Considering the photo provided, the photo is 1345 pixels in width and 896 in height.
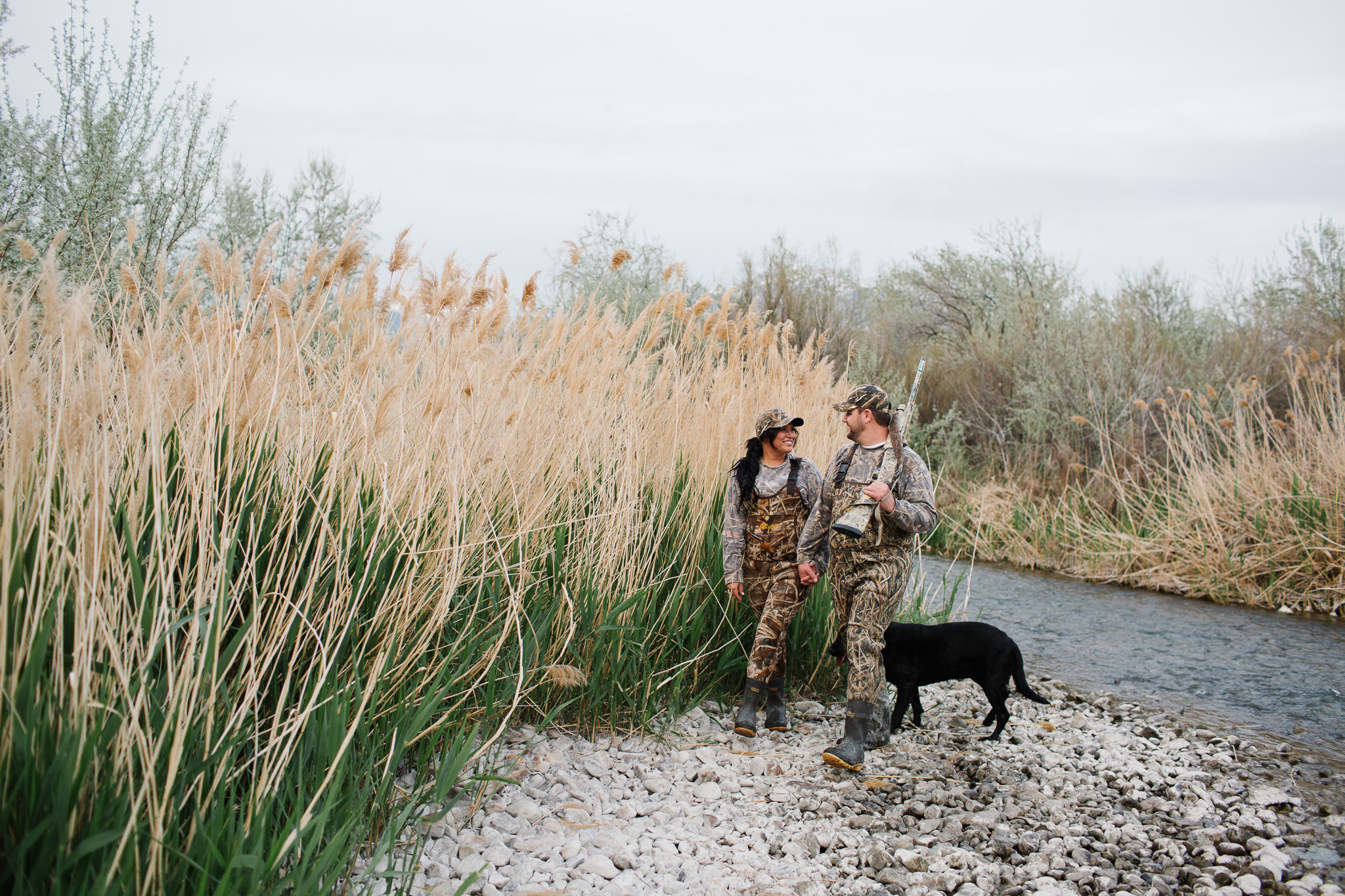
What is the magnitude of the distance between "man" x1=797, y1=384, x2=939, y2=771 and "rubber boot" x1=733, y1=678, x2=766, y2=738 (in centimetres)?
37

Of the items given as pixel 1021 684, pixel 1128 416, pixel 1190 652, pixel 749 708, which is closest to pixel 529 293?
pixel 749 708

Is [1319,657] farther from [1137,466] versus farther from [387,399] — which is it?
[387,399]

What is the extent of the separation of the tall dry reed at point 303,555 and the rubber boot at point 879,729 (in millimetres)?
687

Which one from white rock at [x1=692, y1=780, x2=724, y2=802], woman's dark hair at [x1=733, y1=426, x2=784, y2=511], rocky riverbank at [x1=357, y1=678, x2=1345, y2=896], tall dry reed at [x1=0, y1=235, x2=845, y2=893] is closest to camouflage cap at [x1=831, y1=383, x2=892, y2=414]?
woman's dark hair at [x1=733, y1=426, x2=784, y2=511]

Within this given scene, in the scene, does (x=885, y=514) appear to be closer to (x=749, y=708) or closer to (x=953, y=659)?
(x=953, y=659)

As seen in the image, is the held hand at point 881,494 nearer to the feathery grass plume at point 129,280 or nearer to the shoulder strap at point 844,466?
the shoulder strap at point 844,466

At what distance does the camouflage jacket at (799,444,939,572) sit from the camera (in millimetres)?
3512

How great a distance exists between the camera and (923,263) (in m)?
17.1

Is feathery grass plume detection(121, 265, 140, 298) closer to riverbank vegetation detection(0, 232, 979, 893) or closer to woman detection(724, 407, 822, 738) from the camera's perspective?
riverbank vegetation detection(0, 232, 979, 893)

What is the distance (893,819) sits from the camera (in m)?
2.91

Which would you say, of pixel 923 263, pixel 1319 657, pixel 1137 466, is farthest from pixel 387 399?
pixel 923 263

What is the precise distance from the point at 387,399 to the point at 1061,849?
2645mm

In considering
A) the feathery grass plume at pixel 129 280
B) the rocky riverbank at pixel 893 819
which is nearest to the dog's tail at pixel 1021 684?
the rocky riverbank at pixel 893 819

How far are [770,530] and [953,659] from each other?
1.01m
